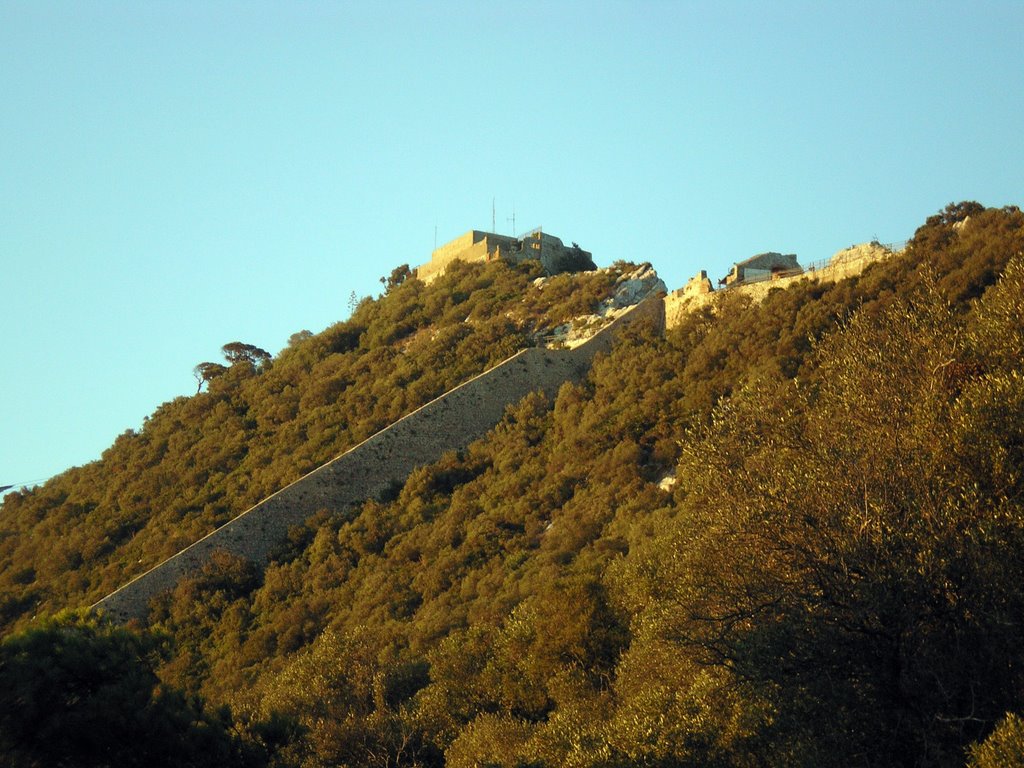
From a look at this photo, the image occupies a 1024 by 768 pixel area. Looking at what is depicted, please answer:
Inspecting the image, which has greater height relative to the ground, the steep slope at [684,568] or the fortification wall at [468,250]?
the fortification wall at [468,250]

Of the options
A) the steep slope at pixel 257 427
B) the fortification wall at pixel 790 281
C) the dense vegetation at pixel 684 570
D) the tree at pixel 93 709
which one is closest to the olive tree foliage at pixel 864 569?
the dense vegetation at pixel 684 570

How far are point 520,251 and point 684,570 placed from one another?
34938 millimetres

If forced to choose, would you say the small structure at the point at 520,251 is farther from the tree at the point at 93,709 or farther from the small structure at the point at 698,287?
the tree at the point at 93,709

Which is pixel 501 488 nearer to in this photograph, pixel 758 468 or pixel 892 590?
pixel 758 468

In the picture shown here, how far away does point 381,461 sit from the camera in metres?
33.3

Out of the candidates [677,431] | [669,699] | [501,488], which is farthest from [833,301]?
[669,699]

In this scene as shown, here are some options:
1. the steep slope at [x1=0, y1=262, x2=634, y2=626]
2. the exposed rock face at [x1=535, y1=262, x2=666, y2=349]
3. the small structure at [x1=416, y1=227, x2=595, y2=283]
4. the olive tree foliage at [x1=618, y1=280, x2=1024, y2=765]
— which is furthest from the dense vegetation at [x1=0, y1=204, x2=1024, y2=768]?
the small structure at [x1=416, y1=227, x2=595, y2=283]

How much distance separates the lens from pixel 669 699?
606 inches

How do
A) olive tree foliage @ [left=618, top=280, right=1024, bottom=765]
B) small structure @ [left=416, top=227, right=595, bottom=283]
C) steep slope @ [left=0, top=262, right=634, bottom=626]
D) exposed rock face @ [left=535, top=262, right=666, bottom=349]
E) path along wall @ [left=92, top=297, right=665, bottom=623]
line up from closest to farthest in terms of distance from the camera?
olive tree foliage @ [left=618, top=280, right=1024, bottom=765] < path along wall @ [left=92, top=297, right=665, bottom=623] < steep slope @ [left=0, top=262, right=634, bottom=626] < exposed rock face @ [left=535, top=262, right=666, bottom=349] < small structure @ [left=416, top=227, right=595, bottom=283]

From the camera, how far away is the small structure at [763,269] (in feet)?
124

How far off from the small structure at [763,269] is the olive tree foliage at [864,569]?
2099cm

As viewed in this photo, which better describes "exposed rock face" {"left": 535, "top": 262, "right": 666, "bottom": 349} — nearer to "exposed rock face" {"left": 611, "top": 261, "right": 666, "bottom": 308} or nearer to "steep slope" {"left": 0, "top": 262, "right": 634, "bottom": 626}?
"exposed rock face" {"left": 611, "top": 261, "right": 666, "bottom": 308}

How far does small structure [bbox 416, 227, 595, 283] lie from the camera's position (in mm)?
49188

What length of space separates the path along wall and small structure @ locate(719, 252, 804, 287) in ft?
9.66
